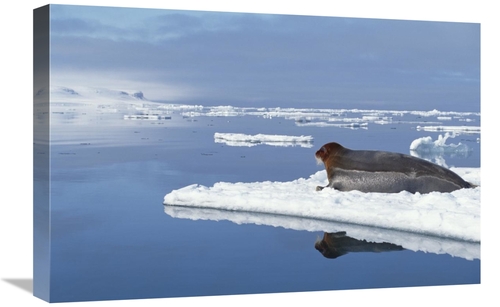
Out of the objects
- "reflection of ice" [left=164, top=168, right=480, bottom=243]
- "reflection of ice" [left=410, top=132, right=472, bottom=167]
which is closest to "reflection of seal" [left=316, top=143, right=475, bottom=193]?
"reflection of ice" [left=410, top=132, right=472, bottom=167]

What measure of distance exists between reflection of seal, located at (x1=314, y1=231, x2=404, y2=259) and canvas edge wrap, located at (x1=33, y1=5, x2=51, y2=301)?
348cm

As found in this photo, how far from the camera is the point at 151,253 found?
12.8 meters

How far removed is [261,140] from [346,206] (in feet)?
4.84

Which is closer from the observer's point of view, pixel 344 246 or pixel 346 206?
pixel 344 246

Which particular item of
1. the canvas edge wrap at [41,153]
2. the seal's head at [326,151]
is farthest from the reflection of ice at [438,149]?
the canvas edge wrap at [41,153]

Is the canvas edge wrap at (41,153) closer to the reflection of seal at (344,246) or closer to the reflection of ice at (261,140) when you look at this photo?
the reflection of ice at (261,140)

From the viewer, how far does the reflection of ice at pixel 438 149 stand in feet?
48.2

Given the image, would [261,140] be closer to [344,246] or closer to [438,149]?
[344,246]

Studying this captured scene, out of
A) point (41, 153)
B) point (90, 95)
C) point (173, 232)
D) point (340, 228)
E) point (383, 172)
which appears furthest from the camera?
point (383, 172)

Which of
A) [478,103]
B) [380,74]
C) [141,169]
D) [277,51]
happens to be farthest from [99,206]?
[478,103]

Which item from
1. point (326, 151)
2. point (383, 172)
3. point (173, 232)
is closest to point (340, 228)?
point (326, 151)

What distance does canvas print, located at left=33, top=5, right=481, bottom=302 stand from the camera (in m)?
12.6

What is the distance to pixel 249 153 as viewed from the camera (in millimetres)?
14133

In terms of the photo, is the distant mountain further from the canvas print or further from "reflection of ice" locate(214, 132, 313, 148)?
"reflection of ice" locate(214, 132, 313, 148)
